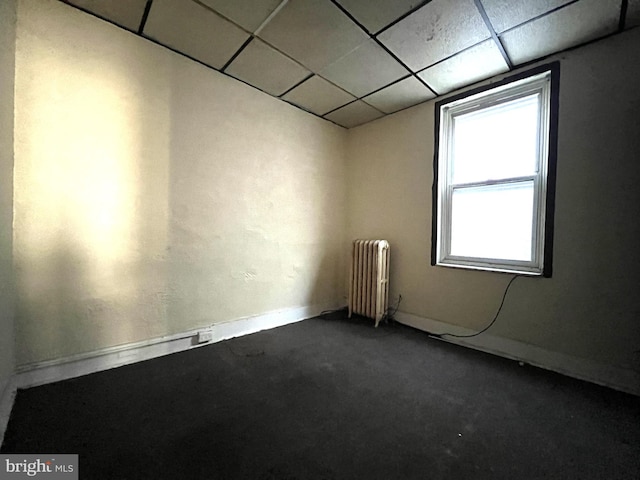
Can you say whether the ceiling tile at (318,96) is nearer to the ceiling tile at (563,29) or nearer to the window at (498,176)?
the window at (498,176)

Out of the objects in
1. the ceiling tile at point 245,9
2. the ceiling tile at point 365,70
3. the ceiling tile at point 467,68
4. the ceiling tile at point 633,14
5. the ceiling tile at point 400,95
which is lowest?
the ceiling tile at point 633,14

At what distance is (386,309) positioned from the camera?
9.84ft

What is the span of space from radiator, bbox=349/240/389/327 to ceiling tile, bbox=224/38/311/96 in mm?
1895

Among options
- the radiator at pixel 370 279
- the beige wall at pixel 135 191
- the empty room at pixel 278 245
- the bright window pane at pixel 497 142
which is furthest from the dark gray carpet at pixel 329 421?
the bright window pane at pixel 497 142

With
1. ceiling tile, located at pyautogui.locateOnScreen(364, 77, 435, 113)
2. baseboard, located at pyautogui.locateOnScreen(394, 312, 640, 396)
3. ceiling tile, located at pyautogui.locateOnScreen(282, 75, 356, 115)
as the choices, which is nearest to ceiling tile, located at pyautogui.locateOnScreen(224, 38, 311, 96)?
ceiling tile, located at pyautogui.locateOnScreen(282, 75, 356, 115)

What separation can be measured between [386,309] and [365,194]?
4.88ft

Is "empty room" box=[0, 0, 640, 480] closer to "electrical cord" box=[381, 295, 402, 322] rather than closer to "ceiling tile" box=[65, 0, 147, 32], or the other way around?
"ceiling tile" box=[65, 0, 147, 32]

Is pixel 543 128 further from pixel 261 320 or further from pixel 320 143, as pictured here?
pixel 261 320

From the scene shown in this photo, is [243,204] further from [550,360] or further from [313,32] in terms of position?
[550,360]

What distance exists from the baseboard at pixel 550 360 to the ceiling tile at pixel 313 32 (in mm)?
2718

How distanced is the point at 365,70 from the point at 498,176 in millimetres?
1572

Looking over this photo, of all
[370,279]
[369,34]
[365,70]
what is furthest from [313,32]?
[370,279]

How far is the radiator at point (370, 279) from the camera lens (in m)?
2.88

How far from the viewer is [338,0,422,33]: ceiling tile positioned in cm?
160
